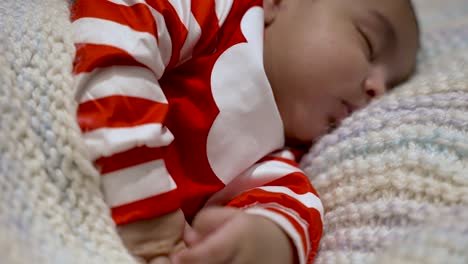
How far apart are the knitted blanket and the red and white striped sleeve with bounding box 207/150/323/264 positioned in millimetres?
27

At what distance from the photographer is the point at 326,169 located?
0.91 metres

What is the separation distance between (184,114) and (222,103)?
0.06 metres

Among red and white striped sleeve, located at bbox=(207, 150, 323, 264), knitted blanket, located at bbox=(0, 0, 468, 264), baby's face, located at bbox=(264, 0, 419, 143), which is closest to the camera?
knitted blanket, located at bbox=(0, 0, 468, 264)

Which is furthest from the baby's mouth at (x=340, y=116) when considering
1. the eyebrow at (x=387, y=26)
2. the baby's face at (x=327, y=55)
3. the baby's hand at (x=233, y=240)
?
the baby's hand at (x=233, y=240)

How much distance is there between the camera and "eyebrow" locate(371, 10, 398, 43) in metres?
0.97

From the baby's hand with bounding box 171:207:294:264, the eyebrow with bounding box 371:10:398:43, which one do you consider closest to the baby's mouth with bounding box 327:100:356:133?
the eyebrow with bounding box 371:10:398:43

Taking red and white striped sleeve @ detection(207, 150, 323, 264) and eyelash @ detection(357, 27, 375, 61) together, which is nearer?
red and white striped sleeve @ detection(207, 150, 323, 264)

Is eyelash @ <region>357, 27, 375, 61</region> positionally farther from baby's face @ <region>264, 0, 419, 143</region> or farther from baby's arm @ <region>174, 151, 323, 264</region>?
baby's arm @ <region>174, 151, 323, 264</region>

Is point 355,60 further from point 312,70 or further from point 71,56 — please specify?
point 71,56

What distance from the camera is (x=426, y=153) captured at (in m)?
Result: 0.81

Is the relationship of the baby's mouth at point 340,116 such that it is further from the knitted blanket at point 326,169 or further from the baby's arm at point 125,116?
the baby's arm at point 125,116

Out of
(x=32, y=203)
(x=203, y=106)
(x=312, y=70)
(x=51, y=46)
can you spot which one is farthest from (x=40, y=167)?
(x=312, y=70)

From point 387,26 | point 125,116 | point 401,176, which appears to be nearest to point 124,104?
point 125,116

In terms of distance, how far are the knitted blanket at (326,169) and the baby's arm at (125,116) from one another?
0.06 ft
